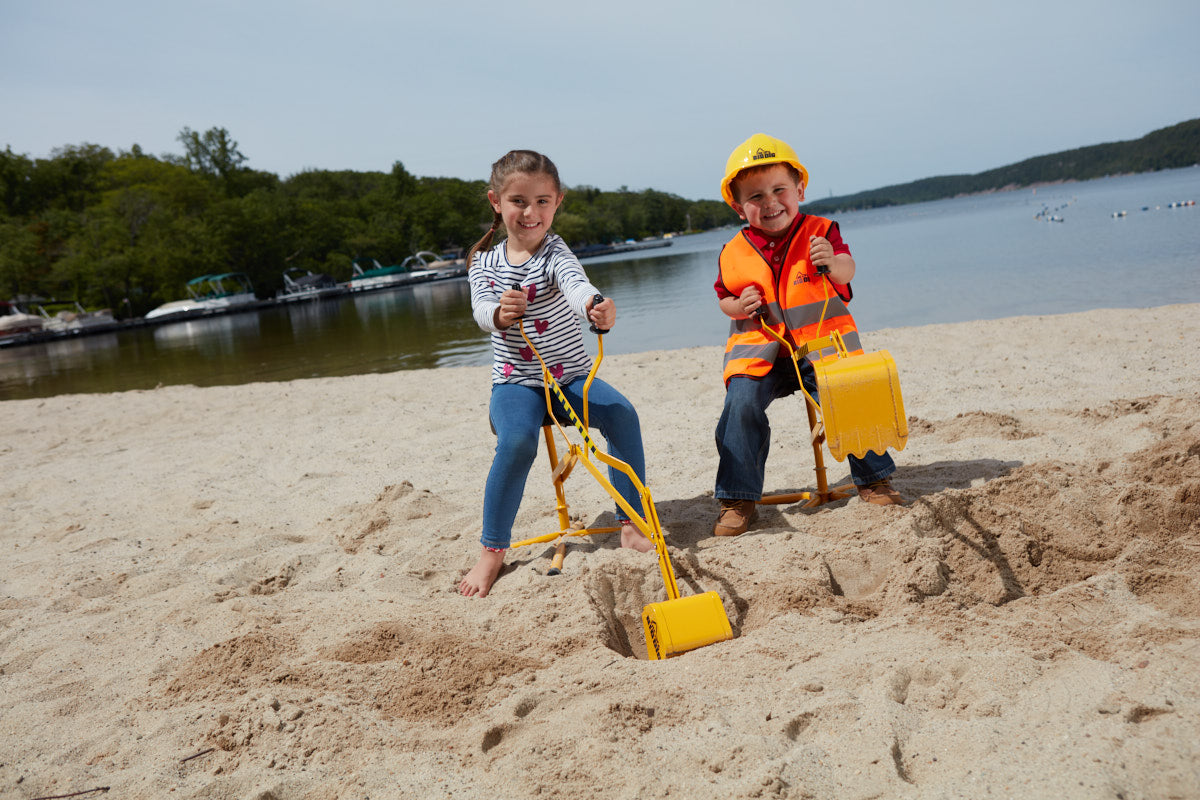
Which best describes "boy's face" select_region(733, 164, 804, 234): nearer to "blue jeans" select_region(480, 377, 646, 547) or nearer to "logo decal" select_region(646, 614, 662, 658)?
"blue jeans" select_region(480, 377, 646, 547)

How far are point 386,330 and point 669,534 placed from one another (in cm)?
1992

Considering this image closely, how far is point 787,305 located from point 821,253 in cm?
33

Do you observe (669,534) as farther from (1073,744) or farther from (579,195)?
(579,195)

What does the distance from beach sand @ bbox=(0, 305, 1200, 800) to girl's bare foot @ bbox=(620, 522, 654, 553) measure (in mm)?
124

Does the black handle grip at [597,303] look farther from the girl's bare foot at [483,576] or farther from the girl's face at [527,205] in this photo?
the girl's bare foot at [483,576]

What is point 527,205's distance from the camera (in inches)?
138

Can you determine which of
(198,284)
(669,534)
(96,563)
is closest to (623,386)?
(669,534)

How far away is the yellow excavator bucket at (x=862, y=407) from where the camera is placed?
2.98 meters

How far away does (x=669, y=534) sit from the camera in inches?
142

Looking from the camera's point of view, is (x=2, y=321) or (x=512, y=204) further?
(x=2, y=321)

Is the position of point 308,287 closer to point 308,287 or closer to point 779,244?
point 308,287

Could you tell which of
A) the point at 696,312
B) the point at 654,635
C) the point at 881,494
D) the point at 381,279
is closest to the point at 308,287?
the point at 381,279

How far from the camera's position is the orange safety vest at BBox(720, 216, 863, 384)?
3584mm

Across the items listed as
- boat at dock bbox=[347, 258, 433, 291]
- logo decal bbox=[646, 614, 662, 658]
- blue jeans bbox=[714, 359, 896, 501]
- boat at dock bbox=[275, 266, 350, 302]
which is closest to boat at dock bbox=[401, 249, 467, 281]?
boat at dock bbox=[347, 258, 433, 291]
